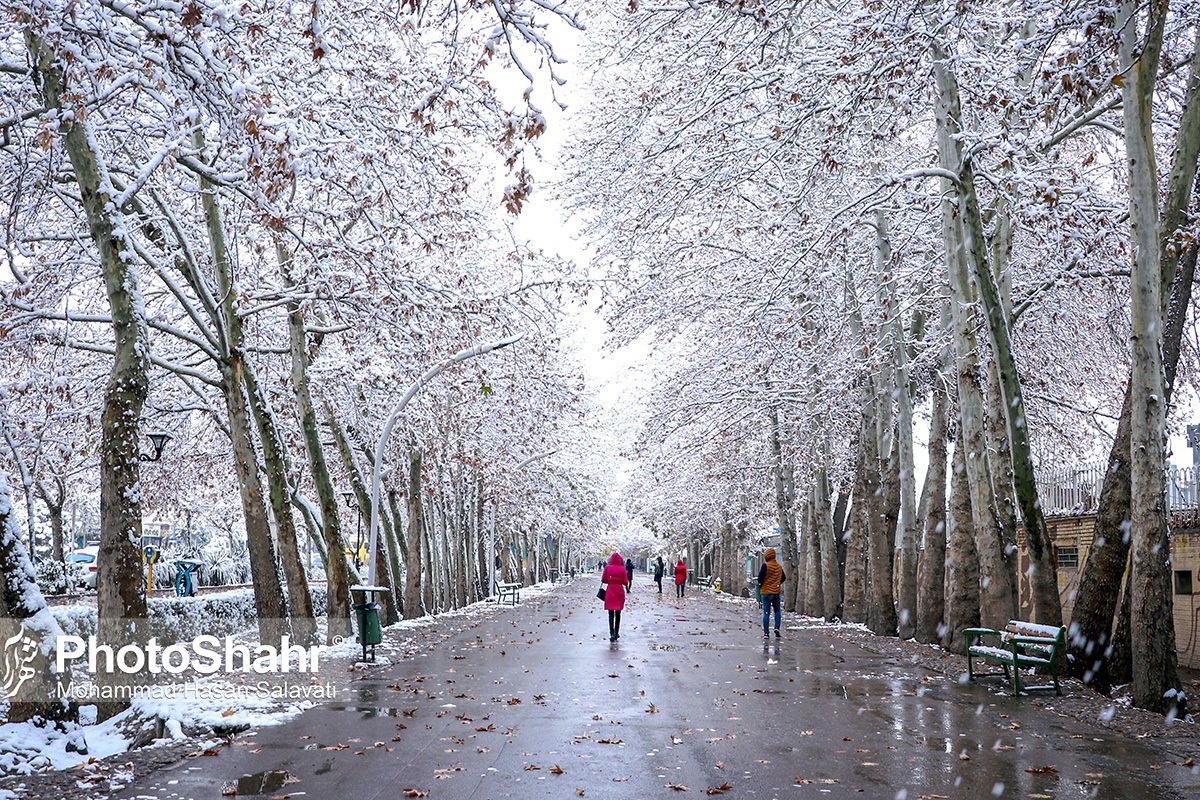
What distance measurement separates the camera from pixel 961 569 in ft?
59.2

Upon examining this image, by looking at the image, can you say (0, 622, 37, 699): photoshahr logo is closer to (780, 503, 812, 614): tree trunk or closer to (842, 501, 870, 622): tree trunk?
(842, 501, 870, 622): tree trunk

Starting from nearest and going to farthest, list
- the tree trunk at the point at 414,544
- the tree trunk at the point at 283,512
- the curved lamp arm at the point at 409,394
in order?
1. the curved lamp arm at the point at 409,394
2. the tree trunk at the point at 283,512
3. the tree trunk at the point at 414,544

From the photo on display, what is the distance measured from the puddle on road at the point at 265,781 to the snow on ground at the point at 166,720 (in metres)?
1.43

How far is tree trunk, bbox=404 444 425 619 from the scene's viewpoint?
1137 inches

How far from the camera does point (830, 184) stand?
19.1m

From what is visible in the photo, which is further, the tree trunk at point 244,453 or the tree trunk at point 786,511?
the tree trunk at point 786,511

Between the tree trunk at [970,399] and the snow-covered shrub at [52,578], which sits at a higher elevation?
the tree trunk at [970,399]

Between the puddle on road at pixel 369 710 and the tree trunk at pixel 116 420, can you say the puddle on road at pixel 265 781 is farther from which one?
the tree trunk at pixel 116 420

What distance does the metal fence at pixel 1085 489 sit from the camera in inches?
638

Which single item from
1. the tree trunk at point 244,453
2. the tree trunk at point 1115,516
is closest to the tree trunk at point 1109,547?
the tree trunk at point 1115,516

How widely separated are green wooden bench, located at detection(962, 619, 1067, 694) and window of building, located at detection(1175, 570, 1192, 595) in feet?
10.3

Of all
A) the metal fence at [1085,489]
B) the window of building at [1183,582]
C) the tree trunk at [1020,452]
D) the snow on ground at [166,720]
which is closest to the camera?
the snow on ground at [166,720]

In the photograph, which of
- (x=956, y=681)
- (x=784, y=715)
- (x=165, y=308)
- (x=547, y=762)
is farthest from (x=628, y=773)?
(x=165, y=308)

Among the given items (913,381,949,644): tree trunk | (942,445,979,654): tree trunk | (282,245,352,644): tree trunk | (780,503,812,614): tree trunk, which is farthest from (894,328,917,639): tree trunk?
(282,245,352,644): tree trunk
